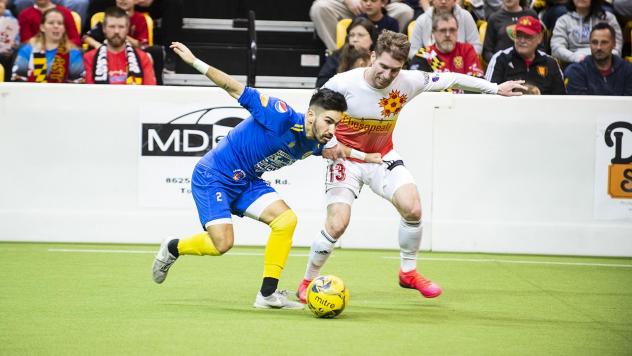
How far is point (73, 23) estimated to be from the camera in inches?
486

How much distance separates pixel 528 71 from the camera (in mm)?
11875

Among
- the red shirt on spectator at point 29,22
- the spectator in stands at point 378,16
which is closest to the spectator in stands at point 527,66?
the spectator in stands at point 378,16

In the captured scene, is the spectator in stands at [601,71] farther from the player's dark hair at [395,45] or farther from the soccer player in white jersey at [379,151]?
the player's dark hair at [395,45]

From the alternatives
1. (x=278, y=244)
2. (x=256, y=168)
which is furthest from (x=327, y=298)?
(x=256, y=168)

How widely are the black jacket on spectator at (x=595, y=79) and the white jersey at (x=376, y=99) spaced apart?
441cm

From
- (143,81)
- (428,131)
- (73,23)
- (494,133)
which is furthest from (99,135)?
(494,133)

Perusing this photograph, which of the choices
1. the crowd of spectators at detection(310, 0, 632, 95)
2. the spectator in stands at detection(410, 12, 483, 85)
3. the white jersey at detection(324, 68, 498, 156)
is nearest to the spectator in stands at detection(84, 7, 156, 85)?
the crowd of spectators at detection(310, 0, 632, 95)

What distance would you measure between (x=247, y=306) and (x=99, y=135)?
13.5 feet

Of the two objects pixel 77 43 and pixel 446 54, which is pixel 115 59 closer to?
pixel 77 43

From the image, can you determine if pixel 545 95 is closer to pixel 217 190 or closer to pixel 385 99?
pixel 385 99

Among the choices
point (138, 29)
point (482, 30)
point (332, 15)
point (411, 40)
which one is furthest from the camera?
point (482, 30)

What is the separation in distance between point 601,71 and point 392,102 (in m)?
5.17

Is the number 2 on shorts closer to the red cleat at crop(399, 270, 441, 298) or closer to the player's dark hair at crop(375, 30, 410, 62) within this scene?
the red cleat at crop(399, 270, 441, 298)

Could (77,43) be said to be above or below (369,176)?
above
